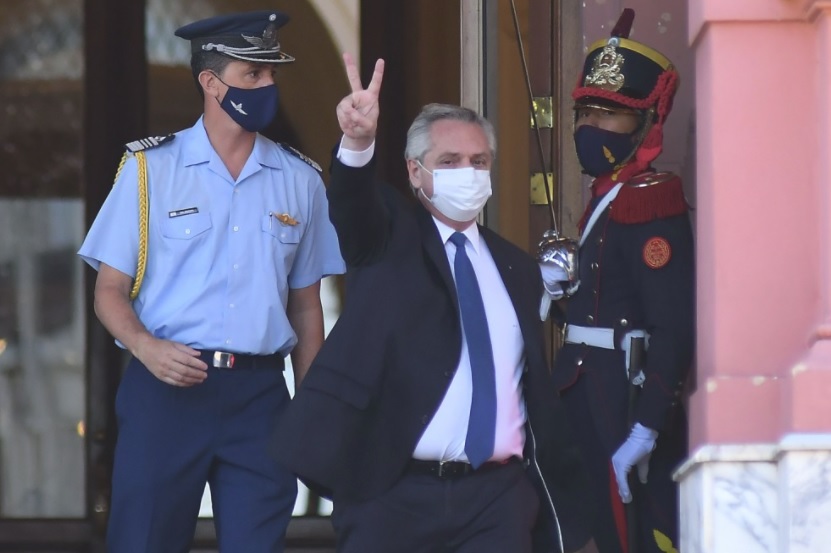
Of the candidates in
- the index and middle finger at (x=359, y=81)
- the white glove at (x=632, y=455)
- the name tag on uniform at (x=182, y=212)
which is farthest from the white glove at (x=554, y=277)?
the index and middle finger at (x=359, y=81)

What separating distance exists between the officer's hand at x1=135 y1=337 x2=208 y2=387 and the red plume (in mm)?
1807

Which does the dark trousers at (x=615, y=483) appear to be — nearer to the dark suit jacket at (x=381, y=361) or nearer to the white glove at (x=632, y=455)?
the white glove at (x=632, y=455)

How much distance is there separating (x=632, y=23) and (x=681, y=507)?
1849 millimetres

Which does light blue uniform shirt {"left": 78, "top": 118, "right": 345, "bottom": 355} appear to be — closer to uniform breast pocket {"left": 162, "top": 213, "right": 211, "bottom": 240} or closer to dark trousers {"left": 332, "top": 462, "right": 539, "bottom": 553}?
uniform breast pocket {"left": 162, "top": 213, "right": 211, "bottom": 240}

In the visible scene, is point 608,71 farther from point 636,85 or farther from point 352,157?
point 352,157

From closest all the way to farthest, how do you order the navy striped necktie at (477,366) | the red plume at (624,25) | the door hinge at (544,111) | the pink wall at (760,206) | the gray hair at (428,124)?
the navy striped necktie at (477,366) → the pink wall at (760,206) → the gray hair at (428,124) → the red plume at (624,25) → the door hinge at (544,111)

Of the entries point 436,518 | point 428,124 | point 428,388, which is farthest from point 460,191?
point 436,518

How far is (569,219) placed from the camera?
653 centimetres

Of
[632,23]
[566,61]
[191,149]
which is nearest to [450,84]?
[566,61]

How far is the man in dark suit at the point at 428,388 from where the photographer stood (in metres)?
4.53

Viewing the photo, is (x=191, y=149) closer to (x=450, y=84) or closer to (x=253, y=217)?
(x=253, y=217)

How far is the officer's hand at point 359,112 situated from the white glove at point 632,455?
1349mm

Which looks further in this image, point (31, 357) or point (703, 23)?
point (31, 357)

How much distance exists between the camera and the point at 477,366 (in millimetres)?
4629
